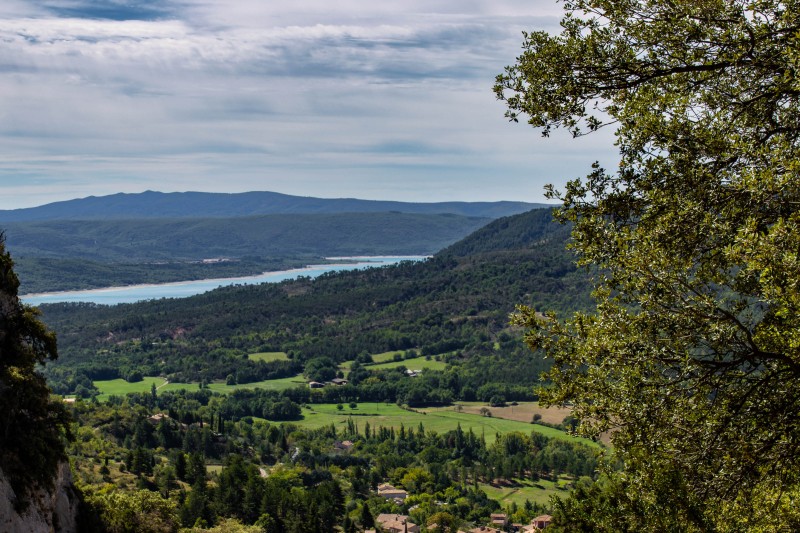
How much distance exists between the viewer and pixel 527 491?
63.4 metres

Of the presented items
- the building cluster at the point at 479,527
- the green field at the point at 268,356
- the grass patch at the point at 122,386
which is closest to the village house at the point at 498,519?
the building cluster at the point at 479,527

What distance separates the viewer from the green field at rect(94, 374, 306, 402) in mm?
108188

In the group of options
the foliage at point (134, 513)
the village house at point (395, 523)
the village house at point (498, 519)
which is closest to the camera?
the foliage at point (134, 513)

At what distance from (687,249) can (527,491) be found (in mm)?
59960

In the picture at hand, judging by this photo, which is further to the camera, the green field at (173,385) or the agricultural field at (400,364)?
the agricultural field at (400,364)

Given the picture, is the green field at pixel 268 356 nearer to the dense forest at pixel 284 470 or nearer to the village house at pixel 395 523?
the dense forest at pixel 284 470

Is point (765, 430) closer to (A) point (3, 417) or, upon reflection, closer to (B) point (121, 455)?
(A) point (3, 417)

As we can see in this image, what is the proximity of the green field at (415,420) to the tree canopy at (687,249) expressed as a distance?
74114 mm

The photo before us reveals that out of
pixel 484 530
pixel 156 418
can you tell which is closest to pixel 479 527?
pixel 484 530

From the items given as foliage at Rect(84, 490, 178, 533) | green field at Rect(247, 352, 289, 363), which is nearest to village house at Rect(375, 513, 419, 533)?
foliage at Rect(84, 490, 178, 533)

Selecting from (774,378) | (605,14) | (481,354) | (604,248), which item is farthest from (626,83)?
(481,354)

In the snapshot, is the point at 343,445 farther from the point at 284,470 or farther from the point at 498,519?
the point at 498,519

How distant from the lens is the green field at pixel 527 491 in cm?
6056

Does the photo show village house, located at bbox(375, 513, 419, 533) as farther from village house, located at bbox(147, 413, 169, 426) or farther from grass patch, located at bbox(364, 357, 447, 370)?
grass patch, located at bbox(364, 357, 447, 370)
